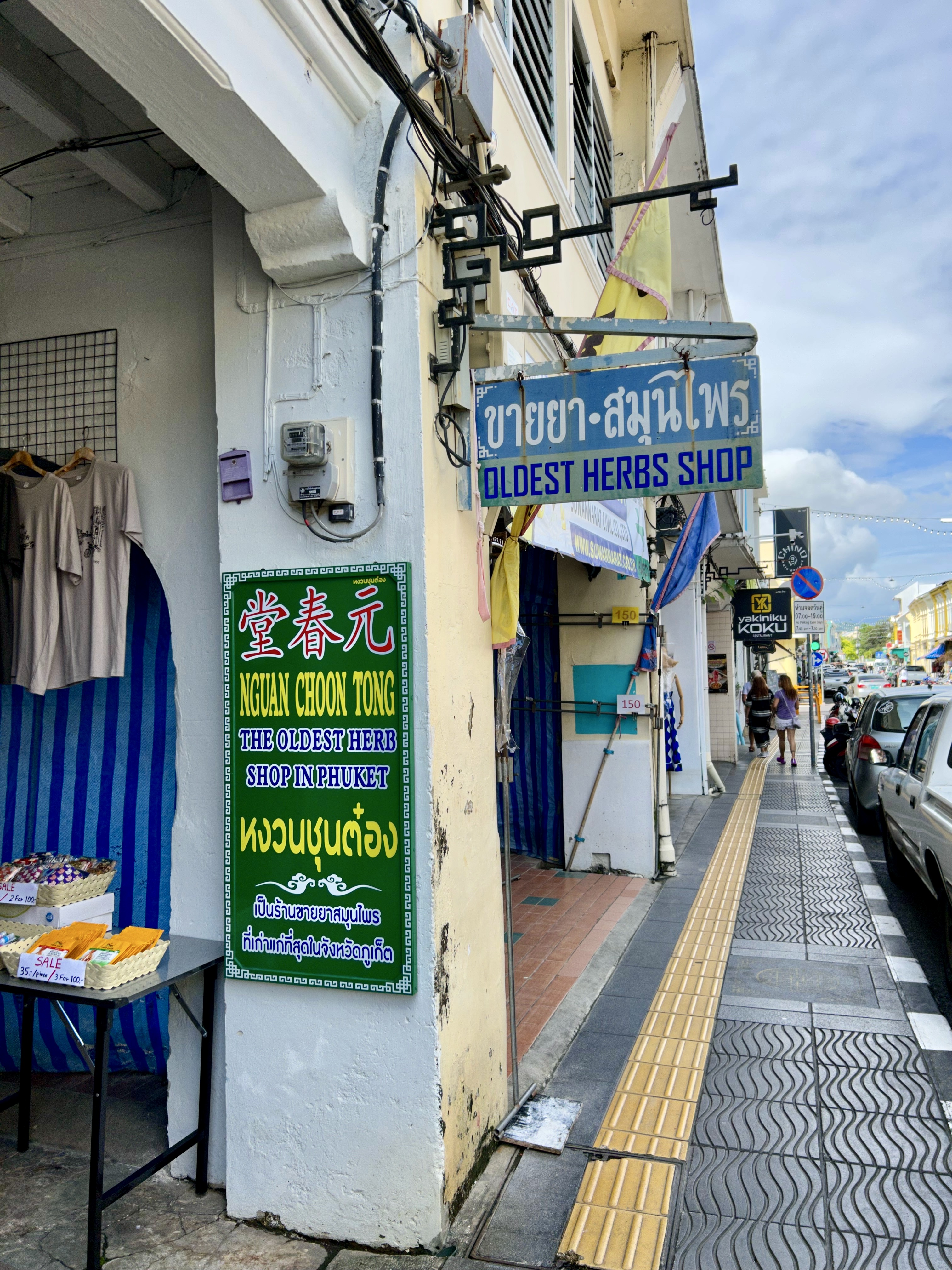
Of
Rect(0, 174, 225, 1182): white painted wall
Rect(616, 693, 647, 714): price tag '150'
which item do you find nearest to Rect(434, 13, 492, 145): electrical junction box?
Rect(0, 174, 225, 1182): white painted wall

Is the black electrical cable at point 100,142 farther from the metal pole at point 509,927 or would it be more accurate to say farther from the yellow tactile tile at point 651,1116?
the yellow tactile tile at point 651,1116

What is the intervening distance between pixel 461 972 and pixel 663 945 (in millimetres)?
3421

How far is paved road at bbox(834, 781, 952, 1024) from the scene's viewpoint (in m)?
5.43

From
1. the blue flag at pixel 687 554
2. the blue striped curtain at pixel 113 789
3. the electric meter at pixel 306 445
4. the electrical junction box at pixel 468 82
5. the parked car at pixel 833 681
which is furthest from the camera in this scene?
the parked car at pixel 833 681

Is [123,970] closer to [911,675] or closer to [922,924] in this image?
[922,924]

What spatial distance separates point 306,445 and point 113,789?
6.49ft

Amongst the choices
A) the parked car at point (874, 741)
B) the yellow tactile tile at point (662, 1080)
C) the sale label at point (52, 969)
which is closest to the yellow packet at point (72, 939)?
Answer: the sale label at point (52, 969)

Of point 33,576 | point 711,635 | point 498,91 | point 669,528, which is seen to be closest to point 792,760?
point 711,635

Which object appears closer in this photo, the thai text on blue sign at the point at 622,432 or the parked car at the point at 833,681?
the thai text on blue sign at the point at 622,432

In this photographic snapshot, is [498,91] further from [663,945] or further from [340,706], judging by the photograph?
[663,945]

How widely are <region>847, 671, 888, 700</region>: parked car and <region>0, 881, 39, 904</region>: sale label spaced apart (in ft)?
83.9

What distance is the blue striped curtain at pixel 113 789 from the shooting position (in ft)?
13.3

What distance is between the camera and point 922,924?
22.2 ft

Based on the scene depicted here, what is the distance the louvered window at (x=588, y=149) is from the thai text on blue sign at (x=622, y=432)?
13.1 ft
